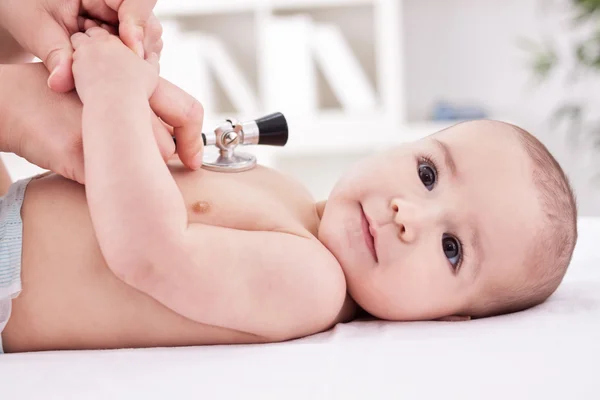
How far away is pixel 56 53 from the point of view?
3.09 feet

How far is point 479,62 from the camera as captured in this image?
3365 mm

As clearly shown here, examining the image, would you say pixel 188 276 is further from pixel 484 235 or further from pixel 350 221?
pixel 484 235

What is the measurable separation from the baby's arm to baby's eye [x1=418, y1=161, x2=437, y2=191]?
0.26 m

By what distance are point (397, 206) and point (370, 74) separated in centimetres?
247

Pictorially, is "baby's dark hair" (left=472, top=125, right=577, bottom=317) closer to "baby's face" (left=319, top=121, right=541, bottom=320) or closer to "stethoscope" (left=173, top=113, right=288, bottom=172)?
"baby's face" (left=319, top=121, right=541, bottom=320)

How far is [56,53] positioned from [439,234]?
0.62 metres

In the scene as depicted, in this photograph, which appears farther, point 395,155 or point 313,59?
point 313,59

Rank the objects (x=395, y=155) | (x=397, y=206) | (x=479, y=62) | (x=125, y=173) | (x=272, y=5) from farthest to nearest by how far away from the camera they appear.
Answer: (x=479, y=62)
(x=272, y=5)
(x=395, y=155)
(x=397, y=206)
(x=125, y=173)

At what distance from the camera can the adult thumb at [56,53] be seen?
90 centimetres

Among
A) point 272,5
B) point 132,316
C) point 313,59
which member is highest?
point 272,5

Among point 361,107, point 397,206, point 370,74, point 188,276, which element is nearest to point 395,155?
point 397,206

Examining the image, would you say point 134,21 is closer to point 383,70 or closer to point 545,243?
point 545,243

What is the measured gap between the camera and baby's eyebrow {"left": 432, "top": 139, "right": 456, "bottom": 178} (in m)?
1.10

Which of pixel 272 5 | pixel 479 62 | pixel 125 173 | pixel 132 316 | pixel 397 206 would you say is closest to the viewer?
pixel 125 173
